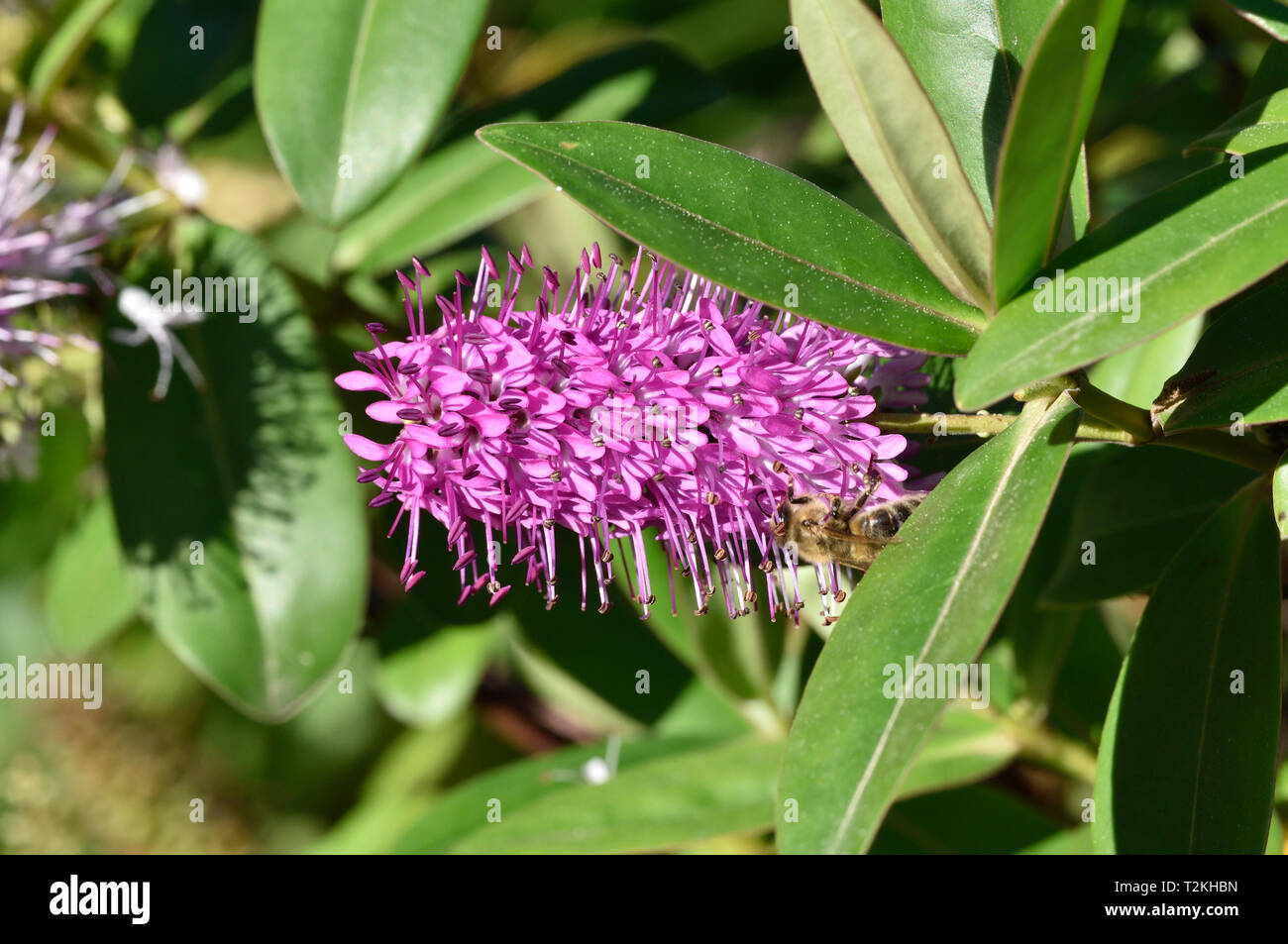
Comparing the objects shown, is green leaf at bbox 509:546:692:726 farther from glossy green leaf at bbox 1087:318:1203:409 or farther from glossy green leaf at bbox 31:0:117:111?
glossy green leaf at bbox 31:0:117:111

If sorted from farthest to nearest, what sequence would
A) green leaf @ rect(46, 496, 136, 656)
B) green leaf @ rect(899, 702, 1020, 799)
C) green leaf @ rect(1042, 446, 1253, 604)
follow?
green leaf @ rect(46, 496, 136, 656) → green leaf @ rect(899, 702, 1020, 799) → green leaf @ rect(1042, 446, 1253, 604)

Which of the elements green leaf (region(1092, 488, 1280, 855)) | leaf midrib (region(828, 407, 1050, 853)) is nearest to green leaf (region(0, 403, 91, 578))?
leaf midrib (region(828, 407, 1050, 853))

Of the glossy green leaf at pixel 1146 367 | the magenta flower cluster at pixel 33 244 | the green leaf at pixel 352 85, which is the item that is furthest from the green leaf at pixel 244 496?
the glossy green leaf at pixel 1146 367

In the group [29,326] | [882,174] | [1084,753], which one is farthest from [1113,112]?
[29,326]

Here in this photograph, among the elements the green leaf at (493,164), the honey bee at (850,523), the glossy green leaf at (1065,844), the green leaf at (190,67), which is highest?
the green leaf at (190,67)

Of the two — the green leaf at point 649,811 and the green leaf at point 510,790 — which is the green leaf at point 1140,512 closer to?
the green leaf at point 649,811

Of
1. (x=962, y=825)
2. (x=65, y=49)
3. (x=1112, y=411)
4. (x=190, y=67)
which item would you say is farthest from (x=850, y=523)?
(x=190, y=67)
